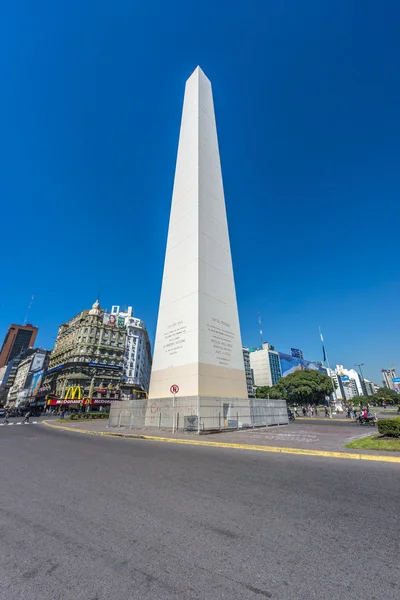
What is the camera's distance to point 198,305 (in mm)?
20422

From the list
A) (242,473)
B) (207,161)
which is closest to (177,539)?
(242,473)

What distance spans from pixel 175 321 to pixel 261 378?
433 ft

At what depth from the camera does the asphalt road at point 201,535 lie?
→ 236 cm

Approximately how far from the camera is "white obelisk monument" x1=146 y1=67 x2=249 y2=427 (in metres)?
19.2

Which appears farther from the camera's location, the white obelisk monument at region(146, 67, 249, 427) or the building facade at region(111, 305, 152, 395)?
the building facade at region(111, 305, 152, 395)

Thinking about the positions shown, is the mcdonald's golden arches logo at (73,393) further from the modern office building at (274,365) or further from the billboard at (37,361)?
the modern office building at (274,365)

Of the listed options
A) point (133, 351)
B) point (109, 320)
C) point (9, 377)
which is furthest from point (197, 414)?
point (9, 377)

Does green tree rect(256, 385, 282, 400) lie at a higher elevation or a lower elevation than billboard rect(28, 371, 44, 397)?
lower

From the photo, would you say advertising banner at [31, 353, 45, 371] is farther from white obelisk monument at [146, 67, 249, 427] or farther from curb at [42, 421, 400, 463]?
curb at [42, 421, 400, 463]

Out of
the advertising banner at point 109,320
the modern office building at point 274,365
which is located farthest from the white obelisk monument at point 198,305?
the modern office building at point 274,365

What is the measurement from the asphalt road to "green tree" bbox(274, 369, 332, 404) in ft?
233

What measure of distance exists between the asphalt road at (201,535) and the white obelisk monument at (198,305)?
11541 millimetres

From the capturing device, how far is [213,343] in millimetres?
20703

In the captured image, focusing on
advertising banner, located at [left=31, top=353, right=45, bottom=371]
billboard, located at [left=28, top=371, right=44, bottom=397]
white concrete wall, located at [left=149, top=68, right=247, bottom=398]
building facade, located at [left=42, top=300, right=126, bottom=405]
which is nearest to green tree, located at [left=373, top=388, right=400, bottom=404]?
building facade, located at [left=42, top=300, right=126, bottom=405]
